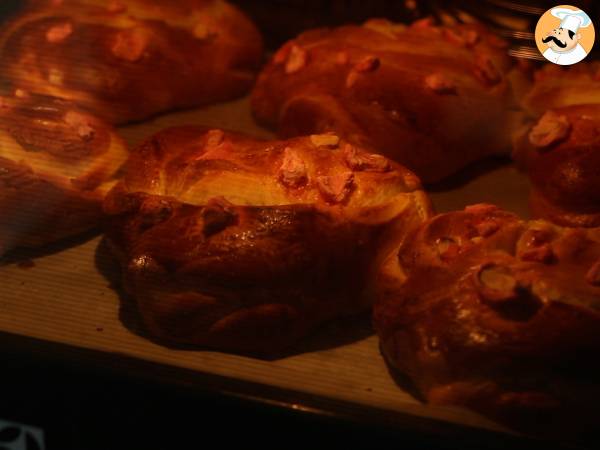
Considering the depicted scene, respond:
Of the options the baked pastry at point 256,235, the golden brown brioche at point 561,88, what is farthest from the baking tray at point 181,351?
the golden brown brioche at point 561,88

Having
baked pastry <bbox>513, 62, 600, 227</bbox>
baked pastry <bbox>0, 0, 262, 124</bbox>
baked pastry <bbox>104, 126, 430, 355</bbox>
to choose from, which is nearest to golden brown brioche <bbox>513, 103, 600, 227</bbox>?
baked pastry <bbox>513, 62, 600, 227</bbox>

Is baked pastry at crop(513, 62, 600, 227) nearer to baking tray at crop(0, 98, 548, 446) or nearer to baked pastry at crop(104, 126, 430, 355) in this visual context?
baking tray at crop(0, 98, 548, 446)

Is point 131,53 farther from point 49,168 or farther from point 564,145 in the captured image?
point 564,145

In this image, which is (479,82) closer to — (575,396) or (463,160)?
(463,160)

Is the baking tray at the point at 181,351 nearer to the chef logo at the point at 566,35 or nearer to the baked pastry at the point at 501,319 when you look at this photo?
the baked pastry at the point at 501,319

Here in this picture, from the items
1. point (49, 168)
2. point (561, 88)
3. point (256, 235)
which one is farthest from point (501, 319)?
point (49, 168)
